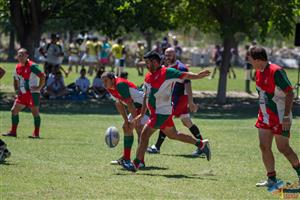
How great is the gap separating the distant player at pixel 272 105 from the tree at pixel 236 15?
17.2 meters

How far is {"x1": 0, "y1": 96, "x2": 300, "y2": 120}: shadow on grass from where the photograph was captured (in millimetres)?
26875

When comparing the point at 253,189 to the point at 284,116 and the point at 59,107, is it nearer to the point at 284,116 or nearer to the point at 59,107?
the point at 284,116

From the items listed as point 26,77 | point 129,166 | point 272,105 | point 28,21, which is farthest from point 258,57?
point 28,21

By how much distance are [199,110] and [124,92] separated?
15221 millimetres

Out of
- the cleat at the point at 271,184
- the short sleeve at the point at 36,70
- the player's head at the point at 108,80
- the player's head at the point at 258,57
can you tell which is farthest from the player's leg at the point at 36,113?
the player's head at the point at 258,57

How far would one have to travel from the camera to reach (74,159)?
1492 centimetres

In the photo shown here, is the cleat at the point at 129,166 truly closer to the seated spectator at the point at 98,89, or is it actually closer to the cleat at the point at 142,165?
the cleat at the point at 142,165

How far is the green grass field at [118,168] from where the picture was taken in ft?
37.1

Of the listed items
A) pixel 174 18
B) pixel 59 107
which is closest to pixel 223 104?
pixel 174 18

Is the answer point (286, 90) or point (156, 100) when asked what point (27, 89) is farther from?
point (286, 90)

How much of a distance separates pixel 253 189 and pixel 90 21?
2044cm

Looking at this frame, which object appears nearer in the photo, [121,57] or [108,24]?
[108,24]

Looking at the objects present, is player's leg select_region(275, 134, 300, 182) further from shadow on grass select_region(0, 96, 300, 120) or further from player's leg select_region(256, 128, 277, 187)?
shadow on grass select_region(0, 96, 300, 120)

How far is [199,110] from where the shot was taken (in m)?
29.0
